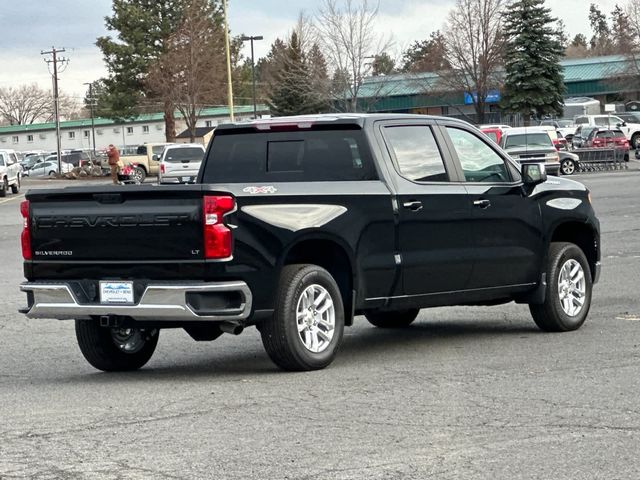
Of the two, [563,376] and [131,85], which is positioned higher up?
[131,85]

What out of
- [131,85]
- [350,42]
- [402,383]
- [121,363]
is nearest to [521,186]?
[402,383]

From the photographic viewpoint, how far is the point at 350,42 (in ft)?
243

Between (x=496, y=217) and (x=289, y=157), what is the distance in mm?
1819

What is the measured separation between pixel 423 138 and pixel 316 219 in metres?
1.60

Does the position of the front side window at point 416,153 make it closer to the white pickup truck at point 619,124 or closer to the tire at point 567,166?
the tire at point 567,166

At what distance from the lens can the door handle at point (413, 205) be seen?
382 inches

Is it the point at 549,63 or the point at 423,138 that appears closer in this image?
the point at 423,138

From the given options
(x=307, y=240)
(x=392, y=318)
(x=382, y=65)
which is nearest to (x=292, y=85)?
(x=382, y=65)

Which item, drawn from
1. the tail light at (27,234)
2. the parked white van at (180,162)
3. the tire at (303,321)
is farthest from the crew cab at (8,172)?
the tire at (303,321)

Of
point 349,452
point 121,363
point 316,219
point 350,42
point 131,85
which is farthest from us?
point 131,85

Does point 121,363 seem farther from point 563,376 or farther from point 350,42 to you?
point 350,42

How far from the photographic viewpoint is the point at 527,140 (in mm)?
44156

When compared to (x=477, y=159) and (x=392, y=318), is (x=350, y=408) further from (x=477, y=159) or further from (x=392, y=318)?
(x=392, y=318)

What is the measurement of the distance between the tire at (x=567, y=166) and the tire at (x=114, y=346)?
41122 mm
